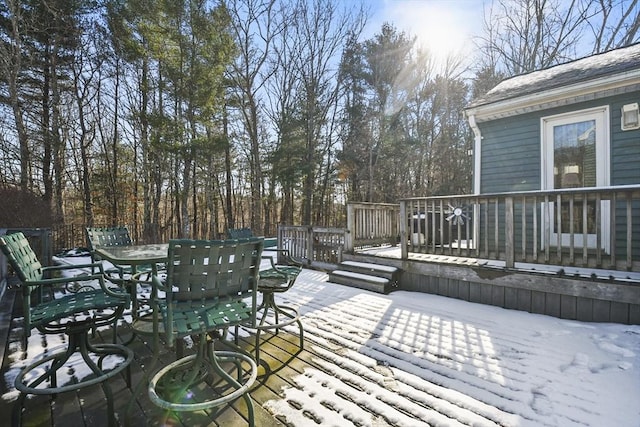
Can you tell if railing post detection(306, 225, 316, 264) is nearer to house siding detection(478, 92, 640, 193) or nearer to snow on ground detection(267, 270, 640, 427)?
snow on ground detection(267, 270, 640, 427)

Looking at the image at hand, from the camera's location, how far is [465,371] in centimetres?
238

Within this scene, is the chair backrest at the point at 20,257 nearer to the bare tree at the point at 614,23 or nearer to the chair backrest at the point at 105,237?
the chair backrest at the point at 105,237

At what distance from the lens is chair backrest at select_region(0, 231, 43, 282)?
6.12ft

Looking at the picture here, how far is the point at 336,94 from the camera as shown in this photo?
14.8 meters

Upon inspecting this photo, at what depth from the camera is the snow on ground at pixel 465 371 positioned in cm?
185

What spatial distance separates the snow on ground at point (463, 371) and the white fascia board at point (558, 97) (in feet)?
11.8

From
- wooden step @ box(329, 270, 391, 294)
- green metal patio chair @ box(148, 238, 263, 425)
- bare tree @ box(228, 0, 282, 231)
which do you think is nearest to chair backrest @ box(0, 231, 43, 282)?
green metal patio chair @ box(148, 238, 263, 425)

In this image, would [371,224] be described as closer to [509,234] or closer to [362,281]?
[362,281]

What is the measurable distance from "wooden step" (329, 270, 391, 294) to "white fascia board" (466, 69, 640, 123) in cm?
374

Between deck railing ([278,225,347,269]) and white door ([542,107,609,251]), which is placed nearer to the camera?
white door ([542,107,609,251])

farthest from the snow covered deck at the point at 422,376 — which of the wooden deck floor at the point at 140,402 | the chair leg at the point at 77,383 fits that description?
the chair leg at the point at 77,383

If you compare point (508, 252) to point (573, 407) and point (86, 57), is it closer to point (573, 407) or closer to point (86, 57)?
point (573, 407)

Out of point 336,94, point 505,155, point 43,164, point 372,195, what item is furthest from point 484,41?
point 43,164

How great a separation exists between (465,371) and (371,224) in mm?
4496
